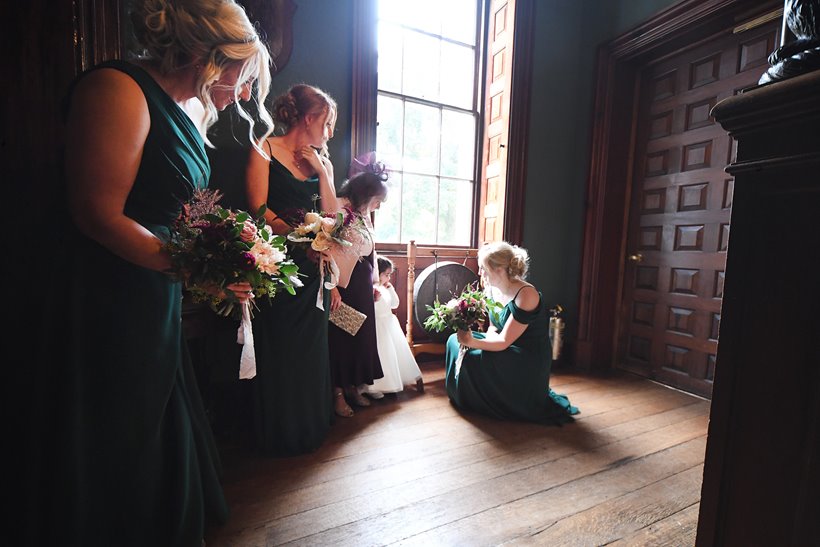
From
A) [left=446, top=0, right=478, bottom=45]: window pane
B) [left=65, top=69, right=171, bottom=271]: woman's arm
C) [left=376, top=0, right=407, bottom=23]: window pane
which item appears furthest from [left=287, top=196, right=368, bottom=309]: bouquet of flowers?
[left=446, top=0, right=478, bottom=45]: window pane

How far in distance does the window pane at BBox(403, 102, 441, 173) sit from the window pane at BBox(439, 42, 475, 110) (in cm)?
22

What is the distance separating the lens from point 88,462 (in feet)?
3.12

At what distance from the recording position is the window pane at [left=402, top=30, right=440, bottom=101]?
3088 mm

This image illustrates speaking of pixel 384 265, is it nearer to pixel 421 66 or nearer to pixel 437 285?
pixel 437 285

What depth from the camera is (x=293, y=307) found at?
5.64ft

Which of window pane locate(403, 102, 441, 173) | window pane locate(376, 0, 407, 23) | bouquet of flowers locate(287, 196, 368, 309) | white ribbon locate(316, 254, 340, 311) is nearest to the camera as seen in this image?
bouquet of flowers locate(287, 196, 368, 309)

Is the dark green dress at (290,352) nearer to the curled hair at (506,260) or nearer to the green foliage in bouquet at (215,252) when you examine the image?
the green foliage in bouquet at (215,252)

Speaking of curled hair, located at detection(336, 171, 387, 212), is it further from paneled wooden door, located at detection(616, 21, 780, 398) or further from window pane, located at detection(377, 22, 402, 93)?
paneled wooden door, located at detection(616, 21, 780, 398)

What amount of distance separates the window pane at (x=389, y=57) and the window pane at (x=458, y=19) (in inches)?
18.7

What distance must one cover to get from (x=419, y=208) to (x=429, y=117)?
2.53ft

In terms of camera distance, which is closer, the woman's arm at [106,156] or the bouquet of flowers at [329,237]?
the woman's arm at [106,156]

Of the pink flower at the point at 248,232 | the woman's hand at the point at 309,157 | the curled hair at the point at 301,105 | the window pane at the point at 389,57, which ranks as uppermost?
the window pane at the point at 389,57

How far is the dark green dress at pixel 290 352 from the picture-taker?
171 cm

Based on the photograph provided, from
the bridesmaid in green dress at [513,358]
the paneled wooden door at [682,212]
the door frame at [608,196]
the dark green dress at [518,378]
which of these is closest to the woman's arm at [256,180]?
the bridesmaid in green dress at [513,358]
